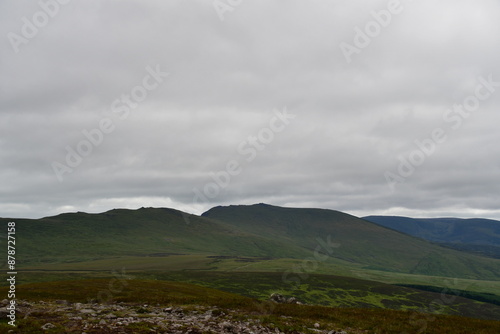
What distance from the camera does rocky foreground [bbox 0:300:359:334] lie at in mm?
23078

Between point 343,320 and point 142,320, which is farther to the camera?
point 343,320

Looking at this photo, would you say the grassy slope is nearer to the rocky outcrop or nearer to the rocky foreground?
the rocky foreground

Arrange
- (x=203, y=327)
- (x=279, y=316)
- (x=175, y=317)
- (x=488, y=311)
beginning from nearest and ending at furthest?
(x=203, y=327), (x=175, y=317), (x=279, y=316), (x=488, y=311)

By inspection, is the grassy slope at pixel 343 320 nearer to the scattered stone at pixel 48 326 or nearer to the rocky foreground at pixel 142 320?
the scattered stone at pixel 48 326

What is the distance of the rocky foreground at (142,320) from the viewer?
23.1 meters

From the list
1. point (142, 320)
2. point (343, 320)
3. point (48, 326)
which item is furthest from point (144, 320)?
point (343, 320)

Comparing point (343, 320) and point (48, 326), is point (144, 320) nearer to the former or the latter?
point (48, 326)

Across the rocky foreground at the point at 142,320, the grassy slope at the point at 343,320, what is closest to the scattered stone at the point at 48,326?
the rocky foreground at the point at 142,320

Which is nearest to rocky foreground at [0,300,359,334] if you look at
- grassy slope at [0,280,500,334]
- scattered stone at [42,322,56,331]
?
scattered stone at [42,322,56,331]

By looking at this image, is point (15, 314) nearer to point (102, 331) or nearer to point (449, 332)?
point (102, 331)

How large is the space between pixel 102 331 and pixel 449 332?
26221 mm

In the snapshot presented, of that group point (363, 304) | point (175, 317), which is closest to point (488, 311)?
point (363, 304)

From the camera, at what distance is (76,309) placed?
101 ft

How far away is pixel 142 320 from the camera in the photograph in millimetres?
25938
